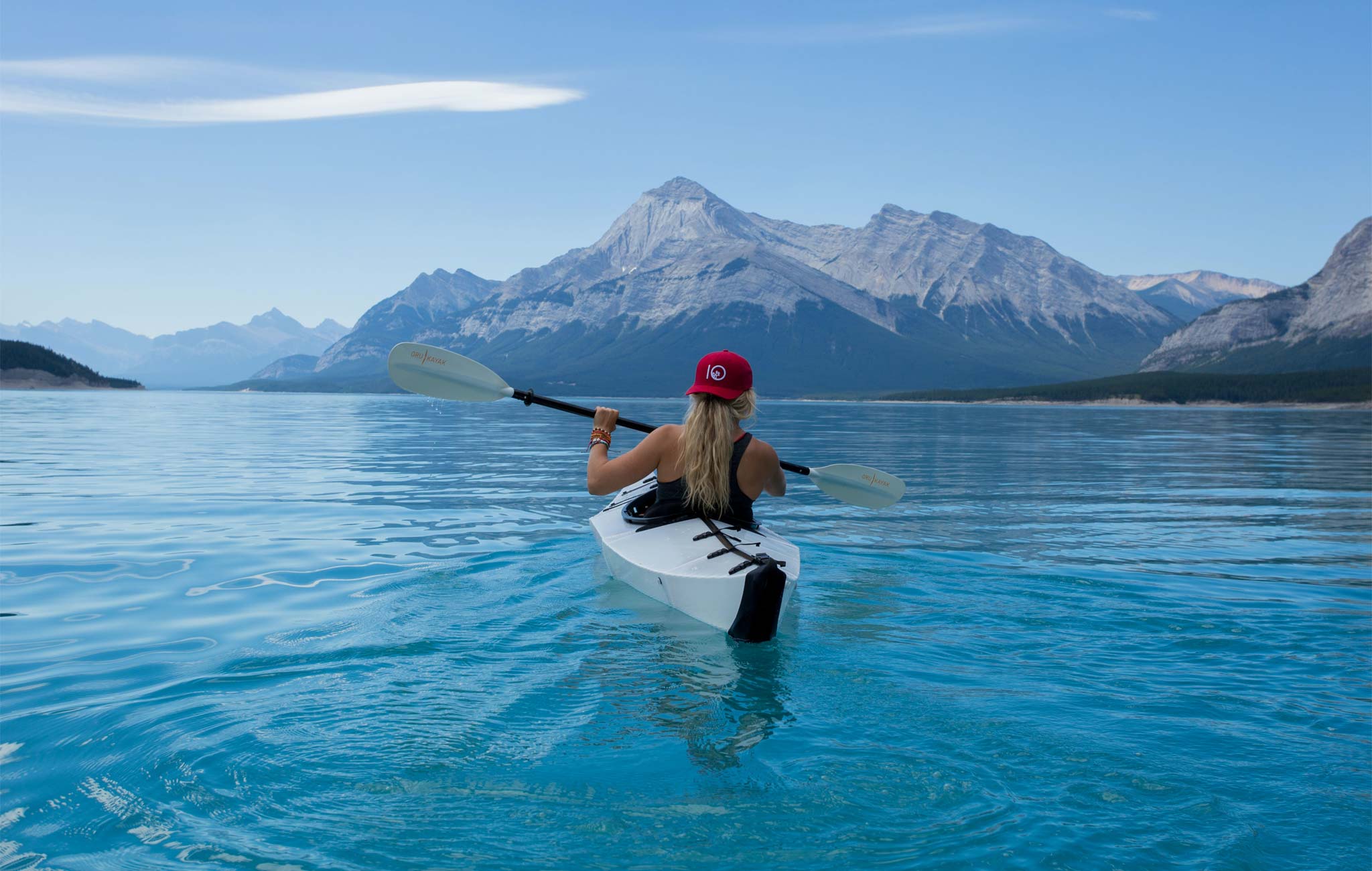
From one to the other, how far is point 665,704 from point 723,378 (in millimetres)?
2949

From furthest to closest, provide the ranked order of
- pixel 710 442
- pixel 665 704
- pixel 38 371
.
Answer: pixel 38 371
pixel 710 442
pixel 665 704

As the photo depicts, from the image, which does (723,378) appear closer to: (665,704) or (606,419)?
(606,419)

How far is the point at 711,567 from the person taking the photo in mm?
8281

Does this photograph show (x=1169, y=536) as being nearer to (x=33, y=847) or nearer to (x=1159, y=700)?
(x=1159, y=700)

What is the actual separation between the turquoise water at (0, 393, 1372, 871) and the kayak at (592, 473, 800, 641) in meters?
0.26

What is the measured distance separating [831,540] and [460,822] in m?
10.9

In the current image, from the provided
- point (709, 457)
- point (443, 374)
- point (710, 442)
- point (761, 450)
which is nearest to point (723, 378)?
point (710, 442)

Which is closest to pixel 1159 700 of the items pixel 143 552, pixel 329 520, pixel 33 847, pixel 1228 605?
pixel 1228 605

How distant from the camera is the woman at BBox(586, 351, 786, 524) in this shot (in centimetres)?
825

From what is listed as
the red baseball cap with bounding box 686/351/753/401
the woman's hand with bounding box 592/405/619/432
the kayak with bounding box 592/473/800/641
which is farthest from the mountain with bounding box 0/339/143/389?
the red baseball cap with bounding box 686/351/753/401

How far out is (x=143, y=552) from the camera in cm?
1302

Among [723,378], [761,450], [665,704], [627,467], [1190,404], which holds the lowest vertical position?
[665,704]

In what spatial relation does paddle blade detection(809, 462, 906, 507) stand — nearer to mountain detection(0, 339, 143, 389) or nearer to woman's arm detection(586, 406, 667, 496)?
woman's arm detection(586, 406, 667, 496)

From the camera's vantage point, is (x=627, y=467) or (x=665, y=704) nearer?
(x=665, y=704)
